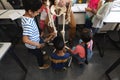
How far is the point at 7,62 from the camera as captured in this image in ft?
7.72

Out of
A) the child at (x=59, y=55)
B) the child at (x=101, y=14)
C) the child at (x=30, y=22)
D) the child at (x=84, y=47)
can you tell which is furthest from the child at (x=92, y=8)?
the child at (x=30, y=22)

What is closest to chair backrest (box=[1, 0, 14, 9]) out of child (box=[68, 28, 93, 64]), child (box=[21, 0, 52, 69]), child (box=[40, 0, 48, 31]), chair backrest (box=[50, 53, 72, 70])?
child (box=[40, 0, 48, 31])

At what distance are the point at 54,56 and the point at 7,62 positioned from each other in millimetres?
973

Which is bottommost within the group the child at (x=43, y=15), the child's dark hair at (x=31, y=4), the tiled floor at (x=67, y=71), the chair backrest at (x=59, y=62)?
the tiled floor at (x=67, y=71)

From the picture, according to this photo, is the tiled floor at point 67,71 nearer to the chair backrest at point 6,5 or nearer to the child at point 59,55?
the child at point 59,55

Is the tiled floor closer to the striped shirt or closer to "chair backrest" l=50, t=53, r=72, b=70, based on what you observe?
"chair backrest" l=50, t=53, r=72, b=70

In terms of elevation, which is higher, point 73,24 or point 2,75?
point 73,24

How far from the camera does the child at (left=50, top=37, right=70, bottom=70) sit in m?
1.80

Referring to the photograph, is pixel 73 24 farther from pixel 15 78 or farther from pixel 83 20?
pixel 15 78

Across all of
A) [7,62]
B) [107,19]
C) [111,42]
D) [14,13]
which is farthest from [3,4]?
[111,42]

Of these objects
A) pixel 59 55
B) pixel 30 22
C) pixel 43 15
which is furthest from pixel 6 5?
pixel 59 55

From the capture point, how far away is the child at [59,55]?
5.90ft

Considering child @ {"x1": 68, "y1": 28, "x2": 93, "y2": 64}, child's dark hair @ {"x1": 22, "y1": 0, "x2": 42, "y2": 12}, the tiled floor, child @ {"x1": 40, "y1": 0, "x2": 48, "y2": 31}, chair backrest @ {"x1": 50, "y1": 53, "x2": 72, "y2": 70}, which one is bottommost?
the tiled floor

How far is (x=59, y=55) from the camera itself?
6.21 ft
